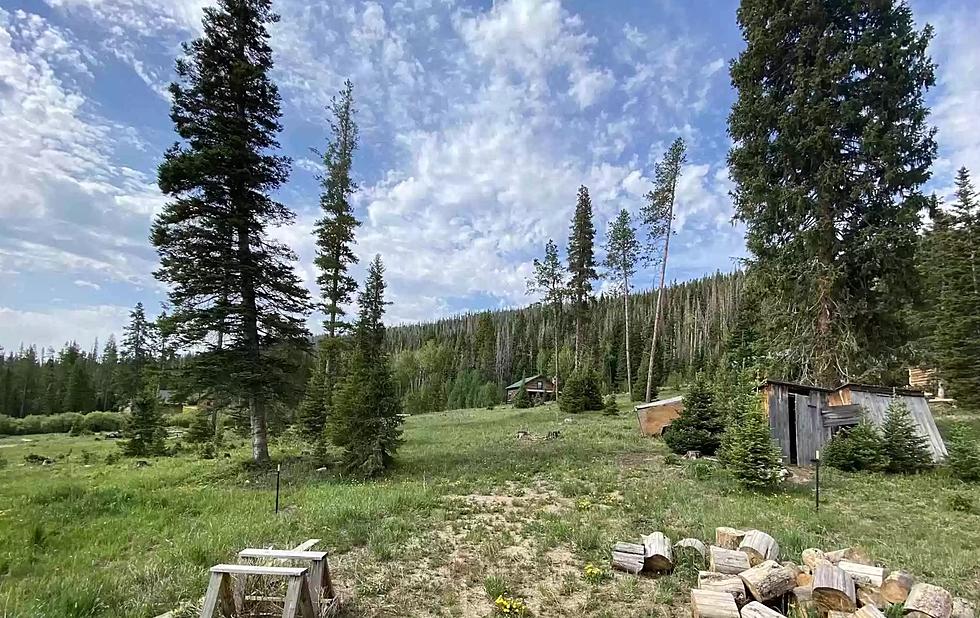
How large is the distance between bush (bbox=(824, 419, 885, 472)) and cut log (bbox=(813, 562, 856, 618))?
30.3 ft

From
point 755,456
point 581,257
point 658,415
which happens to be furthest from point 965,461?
point 581,257

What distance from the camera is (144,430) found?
20.3 metres

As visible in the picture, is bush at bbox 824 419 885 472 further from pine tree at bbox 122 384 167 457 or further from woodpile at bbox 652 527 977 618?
pine tree at bbox 122 384 167 457

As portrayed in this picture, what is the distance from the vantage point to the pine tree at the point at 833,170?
12.5 m

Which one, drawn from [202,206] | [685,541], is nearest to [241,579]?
[685,541]

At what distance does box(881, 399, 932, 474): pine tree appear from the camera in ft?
36.2

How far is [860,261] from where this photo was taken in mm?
13156

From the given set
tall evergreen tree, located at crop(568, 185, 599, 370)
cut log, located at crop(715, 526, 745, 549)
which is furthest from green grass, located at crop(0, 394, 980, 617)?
tall evergreen tree, located at crop(568, 185, 599, 370)

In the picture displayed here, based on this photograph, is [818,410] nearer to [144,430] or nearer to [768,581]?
[768,581]

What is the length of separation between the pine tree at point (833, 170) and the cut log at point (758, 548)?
10597 mm

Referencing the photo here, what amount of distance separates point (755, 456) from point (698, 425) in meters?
4.36

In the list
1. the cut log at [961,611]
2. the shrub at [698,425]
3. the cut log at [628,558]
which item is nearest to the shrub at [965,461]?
the shrub at [698,425]

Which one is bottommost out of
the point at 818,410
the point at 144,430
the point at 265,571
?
the point at 144,430

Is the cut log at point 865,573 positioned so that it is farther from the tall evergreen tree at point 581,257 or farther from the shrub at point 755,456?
the tall evergreen tree at point 581,257
